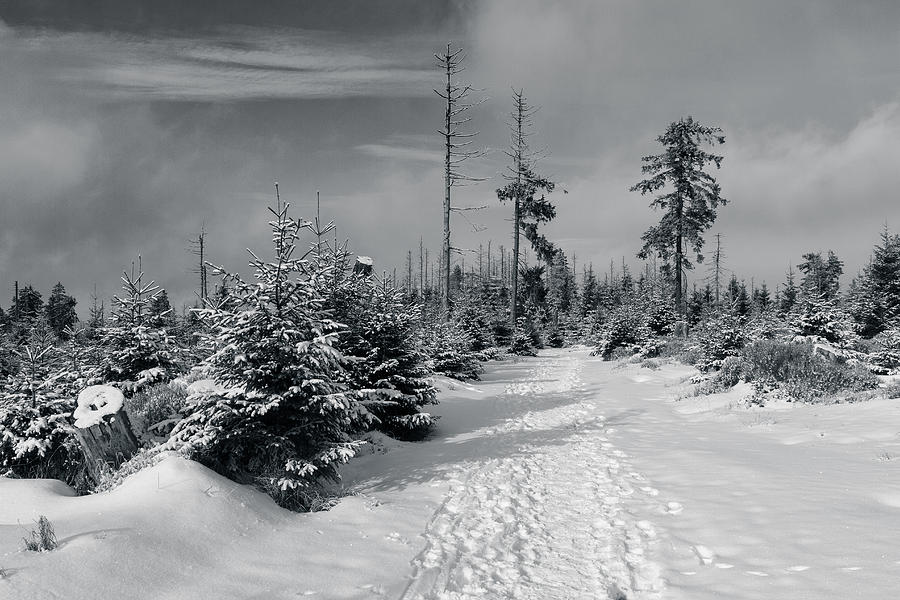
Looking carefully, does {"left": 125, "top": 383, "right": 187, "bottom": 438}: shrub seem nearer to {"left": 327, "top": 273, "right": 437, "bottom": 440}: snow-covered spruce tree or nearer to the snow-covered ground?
the snow-covered ground

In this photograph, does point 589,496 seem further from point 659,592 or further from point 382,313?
point 382,313

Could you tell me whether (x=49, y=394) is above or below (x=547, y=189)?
below

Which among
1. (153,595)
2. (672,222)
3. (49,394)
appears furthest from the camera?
(672,222)

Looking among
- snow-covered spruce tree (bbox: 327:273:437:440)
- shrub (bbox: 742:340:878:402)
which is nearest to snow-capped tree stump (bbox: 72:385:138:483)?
snow-covered spruce tree (bbox: 327:273:437:440)

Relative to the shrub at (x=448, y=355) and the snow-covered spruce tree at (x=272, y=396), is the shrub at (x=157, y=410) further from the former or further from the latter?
the shrub at (x=448, y=355)

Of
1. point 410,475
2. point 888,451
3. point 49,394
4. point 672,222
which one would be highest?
point 672,222

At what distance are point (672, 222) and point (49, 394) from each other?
1113 inches

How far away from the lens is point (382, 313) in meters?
10.0

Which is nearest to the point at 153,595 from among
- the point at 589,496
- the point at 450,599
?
the point at 450,599

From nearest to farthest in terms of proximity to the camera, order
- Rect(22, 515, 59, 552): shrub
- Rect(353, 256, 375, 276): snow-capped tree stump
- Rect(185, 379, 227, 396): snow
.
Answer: Rect(22, 515, 59, 552): shrub → Rect(185, 379, 227, 396): snow → Rect(353, 256, 375, 276): snow-capped tree stump

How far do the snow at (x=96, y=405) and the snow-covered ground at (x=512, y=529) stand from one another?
2.66 feet

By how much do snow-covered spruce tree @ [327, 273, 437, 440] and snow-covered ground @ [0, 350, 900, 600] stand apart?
1274mm

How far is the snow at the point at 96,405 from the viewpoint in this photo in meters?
6.02

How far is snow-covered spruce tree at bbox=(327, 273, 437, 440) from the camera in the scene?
31.2ft
